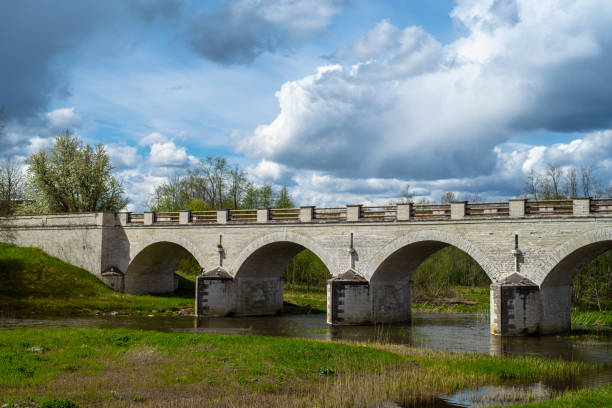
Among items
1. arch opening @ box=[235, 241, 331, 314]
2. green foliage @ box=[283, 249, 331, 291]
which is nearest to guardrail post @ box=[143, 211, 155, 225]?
arch opening @ box=[235, 241, 331, 314]

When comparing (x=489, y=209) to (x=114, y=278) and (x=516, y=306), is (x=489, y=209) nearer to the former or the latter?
(x=516, y=306)

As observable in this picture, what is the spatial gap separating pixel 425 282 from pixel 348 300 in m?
21.8

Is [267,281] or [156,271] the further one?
[156,271]

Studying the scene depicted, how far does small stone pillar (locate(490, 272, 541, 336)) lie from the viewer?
2892 centimetres

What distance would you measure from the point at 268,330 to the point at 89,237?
21755 millimetres

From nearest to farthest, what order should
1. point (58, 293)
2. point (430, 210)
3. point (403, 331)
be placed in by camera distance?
1. point (430, 210)
2. point (403, 331)
3. point (58, 293)

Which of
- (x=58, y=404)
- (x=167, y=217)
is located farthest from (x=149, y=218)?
(x=58, y=404)

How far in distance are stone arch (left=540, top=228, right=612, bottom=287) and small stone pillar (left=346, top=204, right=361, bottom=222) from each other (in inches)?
432

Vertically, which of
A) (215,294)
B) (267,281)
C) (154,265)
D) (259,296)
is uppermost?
(154,265)

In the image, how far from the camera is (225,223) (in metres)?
41.7

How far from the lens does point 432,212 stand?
109 ft

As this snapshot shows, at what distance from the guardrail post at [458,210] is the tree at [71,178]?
124ft

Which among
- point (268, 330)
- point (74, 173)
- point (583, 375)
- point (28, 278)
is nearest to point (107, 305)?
point (28, 278)

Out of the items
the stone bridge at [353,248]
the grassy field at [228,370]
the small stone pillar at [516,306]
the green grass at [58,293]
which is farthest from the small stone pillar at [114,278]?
the small stone pillar at [516,306]
